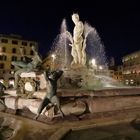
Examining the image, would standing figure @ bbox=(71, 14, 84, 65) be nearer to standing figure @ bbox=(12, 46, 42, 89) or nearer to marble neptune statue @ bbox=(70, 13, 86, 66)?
marble neptune statue @ bbox=(70, 13, 86, 66)

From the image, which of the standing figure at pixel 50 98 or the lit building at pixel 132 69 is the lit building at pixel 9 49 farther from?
the standing figure at pixel 50 98

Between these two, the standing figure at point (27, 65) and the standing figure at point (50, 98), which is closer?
the standing figure at point (50, 98)

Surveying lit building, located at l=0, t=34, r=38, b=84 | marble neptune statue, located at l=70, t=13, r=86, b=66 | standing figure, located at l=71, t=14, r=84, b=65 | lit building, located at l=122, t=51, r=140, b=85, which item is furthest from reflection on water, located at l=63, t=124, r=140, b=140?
lit building, located at l=122, t=51, r=140, b=85

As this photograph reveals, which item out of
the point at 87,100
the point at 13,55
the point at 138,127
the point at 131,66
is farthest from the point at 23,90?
the point at 131,66

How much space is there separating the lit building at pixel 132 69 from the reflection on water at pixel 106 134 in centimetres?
6678

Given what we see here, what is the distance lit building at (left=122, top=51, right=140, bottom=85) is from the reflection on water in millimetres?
66780

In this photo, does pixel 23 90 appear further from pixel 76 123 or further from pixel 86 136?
pixel 86 136

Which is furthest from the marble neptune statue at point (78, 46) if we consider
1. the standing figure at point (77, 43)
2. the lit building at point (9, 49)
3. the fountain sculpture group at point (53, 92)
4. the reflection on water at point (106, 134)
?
the lit building at point (9, 49)

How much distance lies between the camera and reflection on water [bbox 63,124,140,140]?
22.8ft

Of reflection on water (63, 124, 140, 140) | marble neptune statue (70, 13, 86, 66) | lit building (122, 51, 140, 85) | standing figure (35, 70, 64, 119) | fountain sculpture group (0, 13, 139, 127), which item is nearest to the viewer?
reflection on water (63, 124, 140, 140)

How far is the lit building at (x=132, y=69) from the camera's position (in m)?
75.2

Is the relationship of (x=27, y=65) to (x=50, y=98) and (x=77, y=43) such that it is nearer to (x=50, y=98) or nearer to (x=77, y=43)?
(x=50, y=98)

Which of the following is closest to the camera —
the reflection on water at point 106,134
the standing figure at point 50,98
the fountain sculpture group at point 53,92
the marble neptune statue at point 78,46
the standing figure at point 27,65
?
the reflection on water at point 106,134

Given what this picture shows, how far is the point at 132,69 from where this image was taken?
79.3 meters
